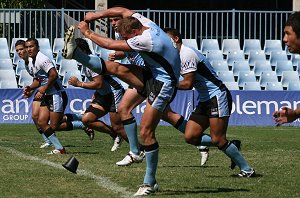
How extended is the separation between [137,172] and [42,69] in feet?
15.6

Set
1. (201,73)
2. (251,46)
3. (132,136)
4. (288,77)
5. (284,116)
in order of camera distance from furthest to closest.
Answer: (251,46) < (288,77) < (132,136) < (201,73) < (284,116)

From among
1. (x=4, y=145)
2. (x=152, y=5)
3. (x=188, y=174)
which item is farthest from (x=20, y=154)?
(x=152, y=5)

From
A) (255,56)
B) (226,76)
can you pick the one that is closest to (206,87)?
(226,76)

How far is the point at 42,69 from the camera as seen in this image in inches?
704

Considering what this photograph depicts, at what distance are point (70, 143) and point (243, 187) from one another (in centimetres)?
873

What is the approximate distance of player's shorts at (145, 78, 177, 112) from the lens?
1142cm

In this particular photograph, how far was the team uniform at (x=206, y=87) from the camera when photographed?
516 inches

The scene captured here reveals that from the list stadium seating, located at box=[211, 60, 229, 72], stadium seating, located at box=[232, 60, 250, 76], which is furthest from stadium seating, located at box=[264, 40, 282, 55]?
stadium seating, located at box=[211, 60, 229, 72]

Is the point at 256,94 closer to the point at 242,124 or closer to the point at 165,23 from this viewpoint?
the point at 242,124

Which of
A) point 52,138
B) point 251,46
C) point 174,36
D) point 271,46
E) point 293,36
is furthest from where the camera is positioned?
point 271,46

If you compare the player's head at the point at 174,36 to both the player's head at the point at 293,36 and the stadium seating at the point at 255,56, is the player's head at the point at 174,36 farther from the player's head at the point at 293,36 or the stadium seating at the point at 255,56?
the stadium seating at the point at 255,56

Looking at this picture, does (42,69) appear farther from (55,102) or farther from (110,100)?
(110,100)

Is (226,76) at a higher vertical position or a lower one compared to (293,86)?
higher

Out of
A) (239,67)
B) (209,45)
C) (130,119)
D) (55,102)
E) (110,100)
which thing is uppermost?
(130,119)
